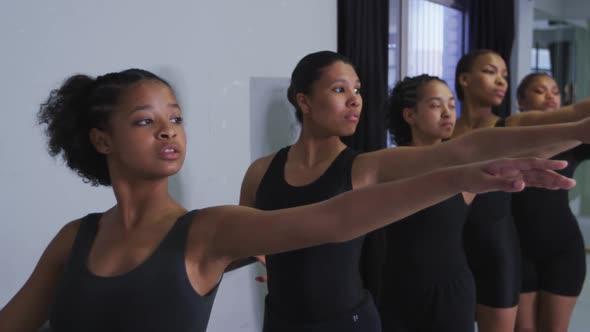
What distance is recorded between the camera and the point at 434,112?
2535 millimetres

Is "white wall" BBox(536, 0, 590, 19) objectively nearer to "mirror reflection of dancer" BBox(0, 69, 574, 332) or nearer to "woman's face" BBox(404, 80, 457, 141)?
"woman's face" BBox(404, 80, 457, 141)

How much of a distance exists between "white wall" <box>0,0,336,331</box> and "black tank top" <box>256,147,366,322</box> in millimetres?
620

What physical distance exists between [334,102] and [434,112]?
602 millimetres

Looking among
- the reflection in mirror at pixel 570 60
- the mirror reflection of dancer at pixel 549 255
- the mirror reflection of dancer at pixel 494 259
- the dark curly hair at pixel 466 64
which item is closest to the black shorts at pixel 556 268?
the mirror reflection of dancer at pixel 549 255

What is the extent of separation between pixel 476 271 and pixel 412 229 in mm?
754

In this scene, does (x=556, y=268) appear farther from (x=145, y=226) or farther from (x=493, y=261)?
(x=145, y=226)

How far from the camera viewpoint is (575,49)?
5992 mm

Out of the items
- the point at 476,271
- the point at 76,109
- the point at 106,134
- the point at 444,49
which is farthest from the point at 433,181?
the point at 444,49

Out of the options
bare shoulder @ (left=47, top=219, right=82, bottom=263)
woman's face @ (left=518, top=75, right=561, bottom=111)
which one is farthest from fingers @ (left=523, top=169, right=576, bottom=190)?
woman's face @ (left=518, top=75, right=561, bottom=111)

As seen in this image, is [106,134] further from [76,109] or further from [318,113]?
[318,113]

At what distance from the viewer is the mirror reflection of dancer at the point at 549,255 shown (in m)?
3.04

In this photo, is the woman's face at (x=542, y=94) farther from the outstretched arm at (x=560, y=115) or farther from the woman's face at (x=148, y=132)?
the woman's face at (x=148, y=132)

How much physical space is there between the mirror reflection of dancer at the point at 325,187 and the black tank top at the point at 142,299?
0.68m

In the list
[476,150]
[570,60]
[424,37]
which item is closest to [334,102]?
[476,150]
